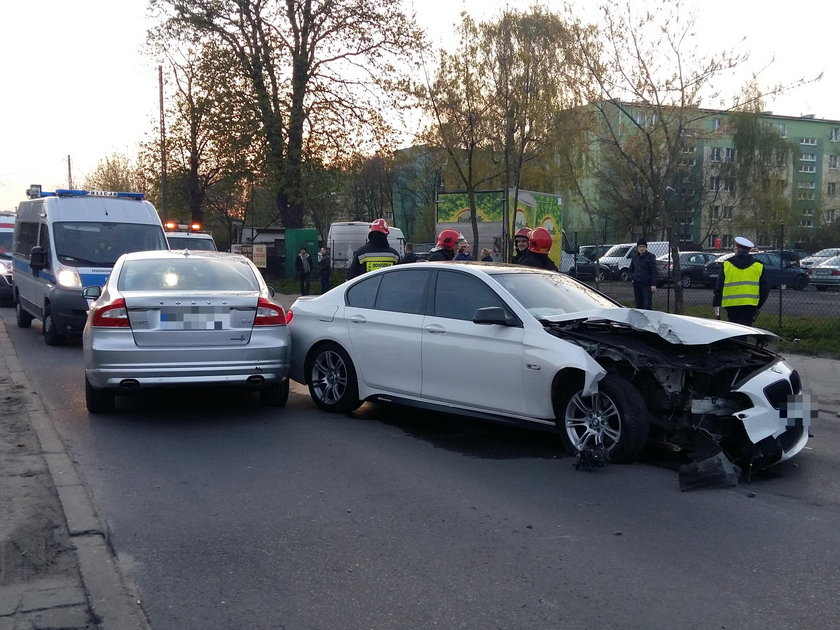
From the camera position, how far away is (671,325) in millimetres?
6418

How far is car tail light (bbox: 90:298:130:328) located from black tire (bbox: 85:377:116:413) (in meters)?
0.76

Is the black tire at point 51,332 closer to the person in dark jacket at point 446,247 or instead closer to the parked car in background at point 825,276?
the person in dark jacket at point 446,247

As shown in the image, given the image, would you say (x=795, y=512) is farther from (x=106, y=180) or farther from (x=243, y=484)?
(x=106, y=180)

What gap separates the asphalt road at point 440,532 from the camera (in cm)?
400

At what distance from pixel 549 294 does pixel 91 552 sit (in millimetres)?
4296

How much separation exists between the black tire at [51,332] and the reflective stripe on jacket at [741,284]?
10018mm

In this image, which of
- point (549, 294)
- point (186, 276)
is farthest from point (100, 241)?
point (549, 294)

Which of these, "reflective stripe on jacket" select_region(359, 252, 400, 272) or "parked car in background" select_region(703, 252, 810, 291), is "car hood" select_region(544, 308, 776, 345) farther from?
"parked car in background" select_region(703, 252, 810, 291)

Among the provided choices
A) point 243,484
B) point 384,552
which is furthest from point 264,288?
point 384,552

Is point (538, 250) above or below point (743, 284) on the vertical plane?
above

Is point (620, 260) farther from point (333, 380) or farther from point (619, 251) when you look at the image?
point (333, 380)

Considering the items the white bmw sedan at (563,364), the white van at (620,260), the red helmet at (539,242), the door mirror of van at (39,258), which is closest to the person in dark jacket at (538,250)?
the red helmet at (539,242)

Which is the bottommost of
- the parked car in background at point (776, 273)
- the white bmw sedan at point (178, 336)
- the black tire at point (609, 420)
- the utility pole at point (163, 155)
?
the parked car in background at point (776, 273)

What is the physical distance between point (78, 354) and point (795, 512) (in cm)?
1095
